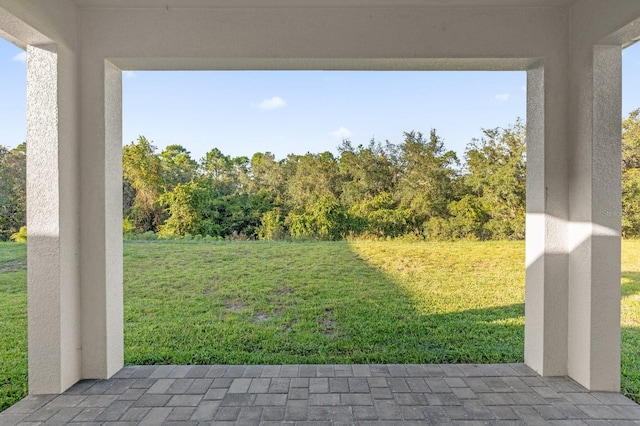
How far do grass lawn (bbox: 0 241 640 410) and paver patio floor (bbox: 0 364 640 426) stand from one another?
60cm

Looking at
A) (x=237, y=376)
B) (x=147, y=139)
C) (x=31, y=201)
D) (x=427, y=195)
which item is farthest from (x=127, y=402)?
(x=427, y=195)

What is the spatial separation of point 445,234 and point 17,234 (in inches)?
208

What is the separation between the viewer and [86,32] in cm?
330

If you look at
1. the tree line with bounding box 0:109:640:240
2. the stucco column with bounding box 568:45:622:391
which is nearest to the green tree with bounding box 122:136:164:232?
the tree line with bounding box 0:109:640:240

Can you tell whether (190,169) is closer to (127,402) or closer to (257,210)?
(257,210)

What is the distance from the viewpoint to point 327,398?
2.94 m

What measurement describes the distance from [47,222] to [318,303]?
3278 millimetres

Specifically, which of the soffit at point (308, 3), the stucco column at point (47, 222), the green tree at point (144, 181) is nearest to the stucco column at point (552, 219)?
the soffit at point (308, 3)

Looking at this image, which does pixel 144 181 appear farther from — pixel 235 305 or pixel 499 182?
pixel 499 182

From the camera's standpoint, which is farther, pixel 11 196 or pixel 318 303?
pixel 318 303

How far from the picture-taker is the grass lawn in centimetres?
425

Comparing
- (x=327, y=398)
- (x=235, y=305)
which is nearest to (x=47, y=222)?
(x=327, y=398)

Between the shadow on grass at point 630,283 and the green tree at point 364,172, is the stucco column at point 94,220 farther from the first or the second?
the shadow on grass at point 630,283

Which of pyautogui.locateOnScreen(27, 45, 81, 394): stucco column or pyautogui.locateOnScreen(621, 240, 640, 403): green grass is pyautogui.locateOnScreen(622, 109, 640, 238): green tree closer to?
pyautogui.locateOnScreen(621, 240, 640, 403): green grass
